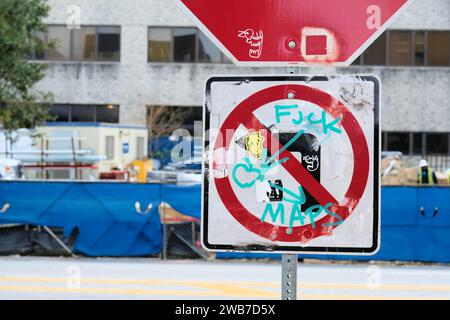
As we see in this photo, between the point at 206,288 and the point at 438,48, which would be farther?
the point at 438,48

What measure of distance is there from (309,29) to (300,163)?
0.42 metres

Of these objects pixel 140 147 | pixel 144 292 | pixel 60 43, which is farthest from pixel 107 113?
pixel 144 292

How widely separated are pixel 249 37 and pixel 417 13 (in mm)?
40964

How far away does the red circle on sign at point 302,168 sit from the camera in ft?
8.70

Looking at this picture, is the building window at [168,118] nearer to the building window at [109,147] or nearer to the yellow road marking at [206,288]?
the building window at [109,147]

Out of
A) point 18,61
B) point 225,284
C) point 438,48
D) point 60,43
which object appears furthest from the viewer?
point 438,48

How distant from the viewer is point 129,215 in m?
16.8

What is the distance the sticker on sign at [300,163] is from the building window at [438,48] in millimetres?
41005

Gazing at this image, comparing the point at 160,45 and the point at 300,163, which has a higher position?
the point at 160,45

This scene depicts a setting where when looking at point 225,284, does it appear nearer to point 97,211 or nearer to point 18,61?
point 97,211

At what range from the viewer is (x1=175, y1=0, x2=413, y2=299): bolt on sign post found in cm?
264

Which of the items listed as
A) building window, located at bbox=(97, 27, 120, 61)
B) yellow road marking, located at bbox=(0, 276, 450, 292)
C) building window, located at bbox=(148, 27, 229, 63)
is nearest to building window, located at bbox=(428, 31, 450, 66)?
building window, located at bbox=(148, 27, 229, 63)

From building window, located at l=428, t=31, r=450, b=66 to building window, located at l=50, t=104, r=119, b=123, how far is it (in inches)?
610

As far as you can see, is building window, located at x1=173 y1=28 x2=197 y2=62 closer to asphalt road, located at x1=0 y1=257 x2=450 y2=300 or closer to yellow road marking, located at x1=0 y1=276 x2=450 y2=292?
asphalt road, located at x1=0 y1=257 x2=450 y2=300
